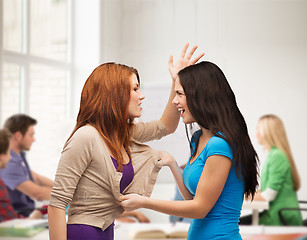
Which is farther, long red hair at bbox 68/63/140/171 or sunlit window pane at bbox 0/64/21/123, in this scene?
sunlit window pane at bbox 0/64/21/123

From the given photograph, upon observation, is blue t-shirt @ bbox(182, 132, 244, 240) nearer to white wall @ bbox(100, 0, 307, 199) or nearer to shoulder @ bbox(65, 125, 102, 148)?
shoulder @ bbox(65, 125, 102, 148)

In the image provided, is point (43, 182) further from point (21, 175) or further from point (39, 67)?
point (39, 67)

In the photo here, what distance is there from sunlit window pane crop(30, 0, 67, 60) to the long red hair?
3.64 metres

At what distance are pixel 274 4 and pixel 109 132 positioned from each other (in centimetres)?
417

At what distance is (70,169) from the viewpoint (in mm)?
1395

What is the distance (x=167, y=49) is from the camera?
213 inches

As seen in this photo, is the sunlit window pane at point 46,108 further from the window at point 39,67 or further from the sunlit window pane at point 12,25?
the sunlit window pane at point 12,25

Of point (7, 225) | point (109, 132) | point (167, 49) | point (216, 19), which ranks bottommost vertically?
point (7, 225)

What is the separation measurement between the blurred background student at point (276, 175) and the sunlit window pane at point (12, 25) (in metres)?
2.68

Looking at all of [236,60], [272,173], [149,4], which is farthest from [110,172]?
[149,4]

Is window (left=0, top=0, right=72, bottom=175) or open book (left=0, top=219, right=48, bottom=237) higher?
window (left=0, top=0, right=72, bottom=175)

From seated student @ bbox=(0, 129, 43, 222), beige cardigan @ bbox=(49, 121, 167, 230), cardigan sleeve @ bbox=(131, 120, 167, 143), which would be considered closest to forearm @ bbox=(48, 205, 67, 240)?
beige cardigan @ bbox=(49, 121, 167, 230)

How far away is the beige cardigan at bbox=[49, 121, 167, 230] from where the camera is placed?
4.58 feet

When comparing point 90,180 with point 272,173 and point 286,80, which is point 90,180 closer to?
point 272,173
